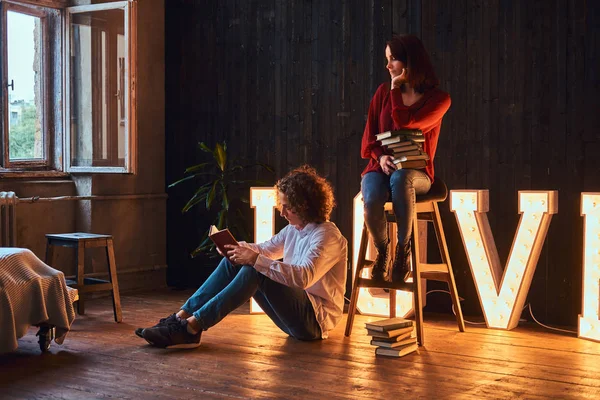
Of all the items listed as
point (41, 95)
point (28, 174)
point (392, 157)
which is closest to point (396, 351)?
point (392, 157)

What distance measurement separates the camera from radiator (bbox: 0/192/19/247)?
215 inches

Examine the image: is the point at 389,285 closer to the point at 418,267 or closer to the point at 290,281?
the point at 418,267

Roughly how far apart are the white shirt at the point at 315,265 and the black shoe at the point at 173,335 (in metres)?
0.52

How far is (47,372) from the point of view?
148 inches

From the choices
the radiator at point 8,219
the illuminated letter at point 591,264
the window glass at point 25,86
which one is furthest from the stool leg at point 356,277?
the window glass at point 25,86

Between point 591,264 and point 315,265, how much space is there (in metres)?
1.61

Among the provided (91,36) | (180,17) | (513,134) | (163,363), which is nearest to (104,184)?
(91,36)

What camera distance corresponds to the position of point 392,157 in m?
4.36

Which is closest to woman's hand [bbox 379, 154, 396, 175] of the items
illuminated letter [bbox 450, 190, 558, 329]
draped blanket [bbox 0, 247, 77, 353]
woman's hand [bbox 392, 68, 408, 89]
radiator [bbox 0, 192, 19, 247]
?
woman's hand [bbox 392, 68, 408, 89]

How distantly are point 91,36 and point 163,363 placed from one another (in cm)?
311

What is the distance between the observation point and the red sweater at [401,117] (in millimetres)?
4332

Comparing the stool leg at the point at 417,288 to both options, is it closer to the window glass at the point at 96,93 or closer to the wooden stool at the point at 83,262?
the wooden stool at the point at 83,262

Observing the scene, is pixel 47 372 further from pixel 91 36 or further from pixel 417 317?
pixel 91 36

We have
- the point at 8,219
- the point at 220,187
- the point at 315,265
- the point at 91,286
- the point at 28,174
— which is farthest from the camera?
the point at 220,187
